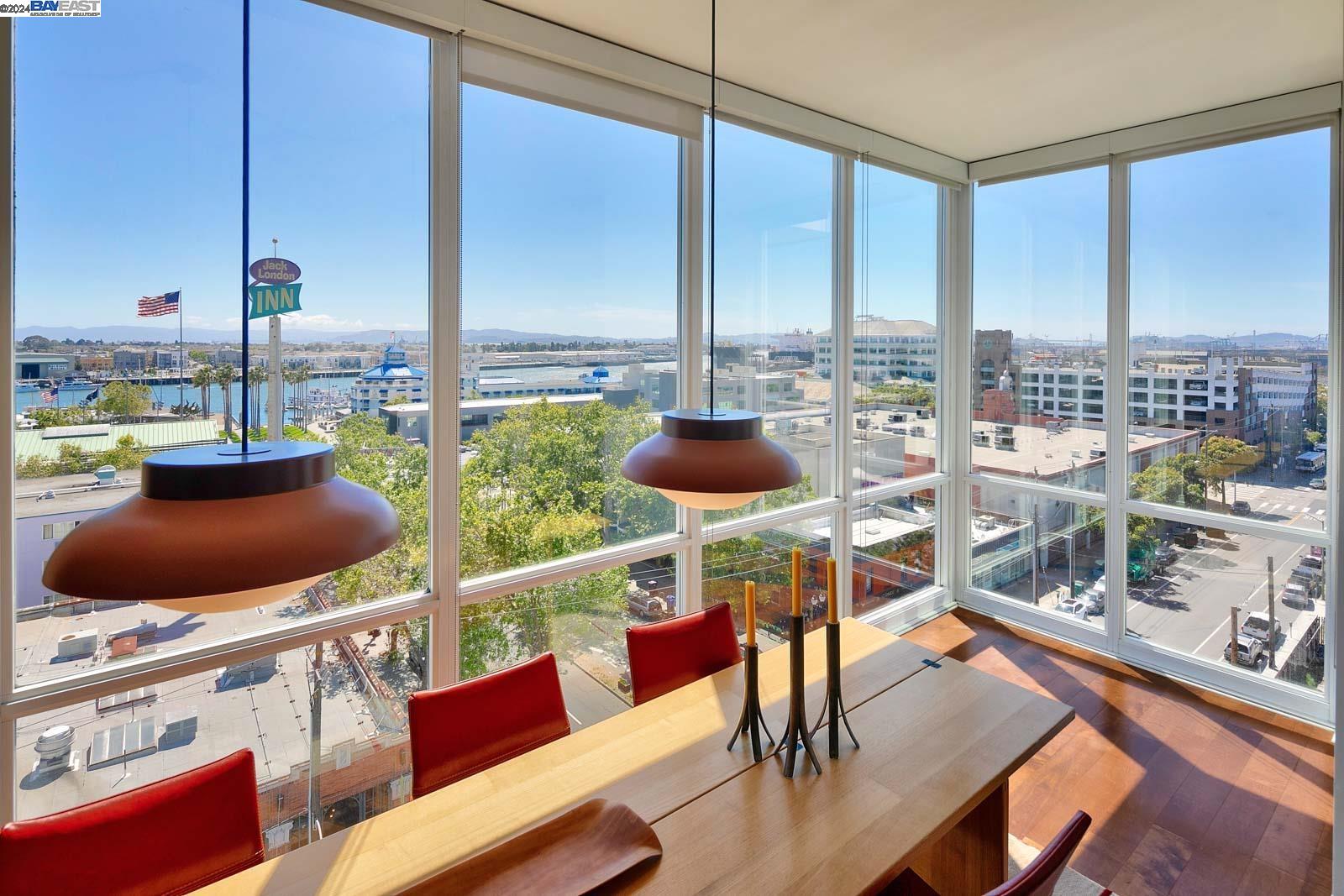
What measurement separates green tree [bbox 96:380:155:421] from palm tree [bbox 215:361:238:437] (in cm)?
19

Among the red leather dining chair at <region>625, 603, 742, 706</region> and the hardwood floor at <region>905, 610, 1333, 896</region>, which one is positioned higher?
the red leather dining chair at <region>625, 603, 742, 706</region>

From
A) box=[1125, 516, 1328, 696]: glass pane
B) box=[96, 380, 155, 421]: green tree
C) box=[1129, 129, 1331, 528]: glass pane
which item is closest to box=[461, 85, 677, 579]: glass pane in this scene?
box=[96, 380, 155, 421]: green tree

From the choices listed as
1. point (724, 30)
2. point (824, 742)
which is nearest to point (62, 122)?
point (724, 30)

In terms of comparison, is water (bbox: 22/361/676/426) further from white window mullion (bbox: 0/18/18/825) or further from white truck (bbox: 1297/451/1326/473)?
white truck (bbox: 1297/451/1326/473)

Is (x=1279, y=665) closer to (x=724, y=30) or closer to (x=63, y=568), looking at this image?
(x=724, y=30)

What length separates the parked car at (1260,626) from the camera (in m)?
3.63

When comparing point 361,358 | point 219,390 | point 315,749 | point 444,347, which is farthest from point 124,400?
point 315,749

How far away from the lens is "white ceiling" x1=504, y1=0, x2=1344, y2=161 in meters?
2.52

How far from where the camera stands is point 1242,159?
3605 mm

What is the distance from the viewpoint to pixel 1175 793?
115 inches

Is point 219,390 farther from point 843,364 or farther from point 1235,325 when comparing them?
point 1235,325

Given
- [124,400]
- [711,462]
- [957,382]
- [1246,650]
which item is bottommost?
[1246,650]

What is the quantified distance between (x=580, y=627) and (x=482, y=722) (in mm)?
1033

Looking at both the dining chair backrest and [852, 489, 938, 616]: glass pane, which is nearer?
the dining chair backrest
